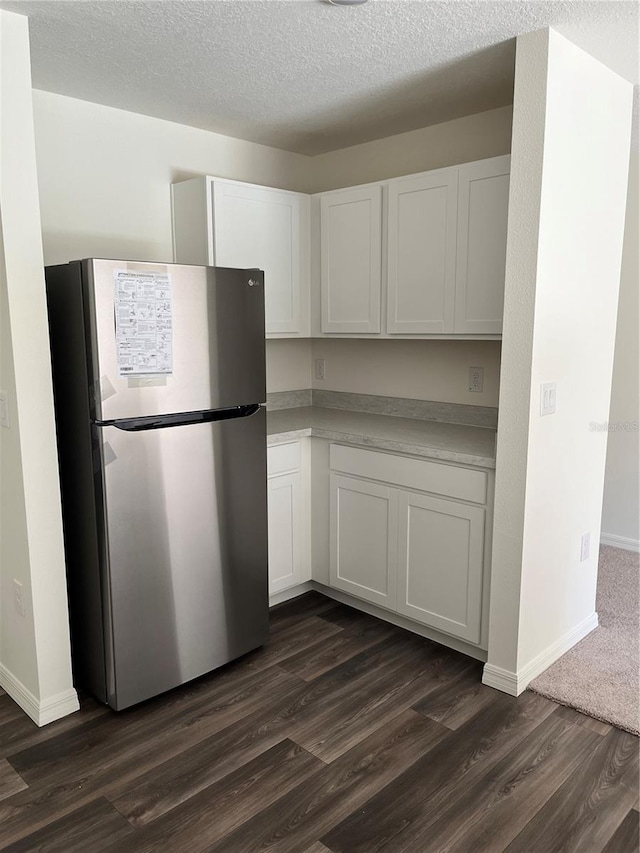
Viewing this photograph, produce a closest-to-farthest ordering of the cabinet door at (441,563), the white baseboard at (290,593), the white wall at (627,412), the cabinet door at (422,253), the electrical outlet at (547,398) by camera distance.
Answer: the electrical outlet at (547,398)
the cabinet door at (441,563)
the cabinet door at (422,253)
the white baseboard at (290,593)
the white wall at (627,412)

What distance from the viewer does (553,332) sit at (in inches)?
95.1

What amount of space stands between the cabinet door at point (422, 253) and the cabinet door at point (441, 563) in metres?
0.81

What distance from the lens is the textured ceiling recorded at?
1.99m

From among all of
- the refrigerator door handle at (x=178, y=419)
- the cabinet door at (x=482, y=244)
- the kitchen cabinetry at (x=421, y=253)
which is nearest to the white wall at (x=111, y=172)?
the kitchen cabinetry at (x=421, y=253)

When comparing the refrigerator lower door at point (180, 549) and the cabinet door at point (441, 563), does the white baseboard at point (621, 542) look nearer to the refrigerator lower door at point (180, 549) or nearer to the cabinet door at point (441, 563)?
the cabinet door at point (441, 563)

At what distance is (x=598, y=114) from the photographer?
2475 mm

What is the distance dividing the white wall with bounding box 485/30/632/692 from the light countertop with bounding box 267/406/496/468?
0.80 ft

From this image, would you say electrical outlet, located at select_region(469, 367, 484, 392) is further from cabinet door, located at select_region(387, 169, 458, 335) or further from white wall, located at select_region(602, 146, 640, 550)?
white wall, located at select_region(602, 146, 640, 550)

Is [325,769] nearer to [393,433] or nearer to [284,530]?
[284,530]

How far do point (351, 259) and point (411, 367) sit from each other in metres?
0.65

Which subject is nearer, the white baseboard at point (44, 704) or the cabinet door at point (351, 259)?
the white baseboard at point (44, 704)

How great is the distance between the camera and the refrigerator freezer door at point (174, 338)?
2.19 meters

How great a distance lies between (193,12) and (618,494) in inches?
141

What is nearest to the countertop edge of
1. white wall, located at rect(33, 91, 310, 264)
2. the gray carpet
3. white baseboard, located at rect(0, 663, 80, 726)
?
the gray carpet
